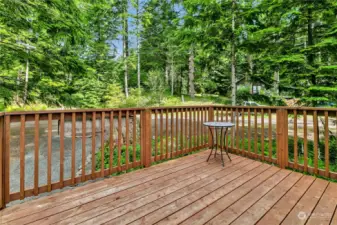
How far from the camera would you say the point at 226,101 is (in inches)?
250

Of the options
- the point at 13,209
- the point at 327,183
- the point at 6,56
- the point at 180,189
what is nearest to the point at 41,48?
the point at 6,56

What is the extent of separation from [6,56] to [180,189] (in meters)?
4.33

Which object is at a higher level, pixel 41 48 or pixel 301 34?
pixel 301 34

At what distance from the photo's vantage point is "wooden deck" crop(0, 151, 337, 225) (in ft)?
5.61

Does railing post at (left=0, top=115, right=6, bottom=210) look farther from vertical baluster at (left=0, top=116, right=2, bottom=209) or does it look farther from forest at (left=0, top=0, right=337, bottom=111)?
forest at (left=0, top=0, right=337, bottom=111)

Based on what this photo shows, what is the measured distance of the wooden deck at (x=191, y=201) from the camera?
1.71 metres

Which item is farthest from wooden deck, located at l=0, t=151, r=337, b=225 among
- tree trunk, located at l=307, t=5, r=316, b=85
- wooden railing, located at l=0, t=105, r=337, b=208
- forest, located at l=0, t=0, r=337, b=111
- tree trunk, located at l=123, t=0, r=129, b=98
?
tree trunk, located at l=123, t=0, r=129, b=98

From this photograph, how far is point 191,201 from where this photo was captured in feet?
6.60

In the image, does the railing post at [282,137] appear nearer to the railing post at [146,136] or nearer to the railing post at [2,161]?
Result: the railing post at [146,136]

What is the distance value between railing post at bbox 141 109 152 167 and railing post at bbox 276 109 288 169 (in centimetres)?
214

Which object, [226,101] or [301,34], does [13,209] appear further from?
[301,34]

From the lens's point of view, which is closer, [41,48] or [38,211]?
[38,211]

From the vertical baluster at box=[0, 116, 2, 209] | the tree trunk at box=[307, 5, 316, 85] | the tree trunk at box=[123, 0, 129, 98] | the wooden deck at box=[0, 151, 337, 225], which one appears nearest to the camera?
the wooden deck at box=[0, 151, 337, 225]

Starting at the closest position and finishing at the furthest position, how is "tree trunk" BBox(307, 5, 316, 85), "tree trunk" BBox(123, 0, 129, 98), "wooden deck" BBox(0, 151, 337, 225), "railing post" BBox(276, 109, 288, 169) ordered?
"wooden deck" BBox(0, 151, 337, 225)
"railing post" BBox(276, 109, 288, 169)
"tree trunk" BBox(307, 5, 316, 85)
"tree trunk" BBox(123, 0, 129, 98)
